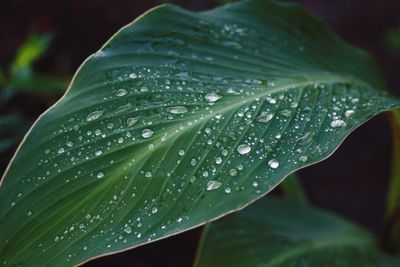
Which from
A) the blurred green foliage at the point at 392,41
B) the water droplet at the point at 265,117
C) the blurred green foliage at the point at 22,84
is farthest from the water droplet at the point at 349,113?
the blurred green foliage at the point at 392,41

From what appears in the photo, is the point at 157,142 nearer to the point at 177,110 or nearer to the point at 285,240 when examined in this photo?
the point at 177,110

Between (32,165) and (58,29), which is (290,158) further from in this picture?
(58,29)

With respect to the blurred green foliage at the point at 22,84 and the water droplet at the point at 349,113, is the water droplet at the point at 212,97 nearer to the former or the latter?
the water droplet at the point at 349,113

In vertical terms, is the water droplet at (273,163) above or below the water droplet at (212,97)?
below

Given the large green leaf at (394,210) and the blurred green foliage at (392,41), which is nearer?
the large green leaf at (394,210)

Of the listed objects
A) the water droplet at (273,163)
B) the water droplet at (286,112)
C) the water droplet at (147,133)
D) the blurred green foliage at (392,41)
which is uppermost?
the water droplet at (147,133)

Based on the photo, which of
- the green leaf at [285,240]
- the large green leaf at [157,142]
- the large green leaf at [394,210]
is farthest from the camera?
the large green leaf at [394,210]

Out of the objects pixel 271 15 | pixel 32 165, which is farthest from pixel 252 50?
pixel 32 165
